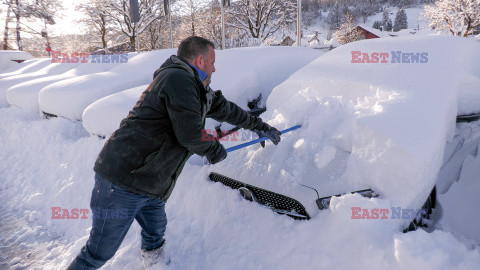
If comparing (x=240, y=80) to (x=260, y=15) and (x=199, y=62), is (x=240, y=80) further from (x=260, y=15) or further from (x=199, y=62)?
(x=260, y=15)

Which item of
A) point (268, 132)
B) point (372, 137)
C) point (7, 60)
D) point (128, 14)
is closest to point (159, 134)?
point (268, 132)

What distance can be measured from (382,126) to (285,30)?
2785 cm

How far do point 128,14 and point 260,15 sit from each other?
1175cm

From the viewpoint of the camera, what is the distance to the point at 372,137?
6.89 ft

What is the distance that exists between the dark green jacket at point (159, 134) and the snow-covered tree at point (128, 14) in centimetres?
2565

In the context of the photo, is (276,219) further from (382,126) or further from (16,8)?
(16,8)

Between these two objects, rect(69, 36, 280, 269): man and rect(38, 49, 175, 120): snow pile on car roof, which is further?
rect(38, 49, 175, 120): snow pile on car roof

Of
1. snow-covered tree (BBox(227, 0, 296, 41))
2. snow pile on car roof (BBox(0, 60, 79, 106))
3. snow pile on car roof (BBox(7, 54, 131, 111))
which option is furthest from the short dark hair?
snow-covered tree (BBox(227, 0, 296, 41))

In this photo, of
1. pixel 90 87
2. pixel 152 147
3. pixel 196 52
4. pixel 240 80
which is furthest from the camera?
pixel 90 87

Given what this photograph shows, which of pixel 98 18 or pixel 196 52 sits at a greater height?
pixel 98 18

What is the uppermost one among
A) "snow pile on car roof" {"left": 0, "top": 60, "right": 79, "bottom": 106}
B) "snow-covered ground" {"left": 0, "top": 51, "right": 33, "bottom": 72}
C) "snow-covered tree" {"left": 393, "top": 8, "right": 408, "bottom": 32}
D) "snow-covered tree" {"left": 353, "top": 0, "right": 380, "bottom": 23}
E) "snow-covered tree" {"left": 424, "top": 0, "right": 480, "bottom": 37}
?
"snow-covered tree" {"left": 353, "top": 0, "right": 380, "bottom": 23}

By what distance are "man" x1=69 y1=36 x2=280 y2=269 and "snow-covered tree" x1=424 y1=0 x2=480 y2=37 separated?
3460cm

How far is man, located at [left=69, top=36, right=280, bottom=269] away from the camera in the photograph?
5.13ft

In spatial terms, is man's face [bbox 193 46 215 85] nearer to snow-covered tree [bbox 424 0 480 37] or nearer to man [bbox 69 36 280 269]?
man [bbox 69 36 280 269]
